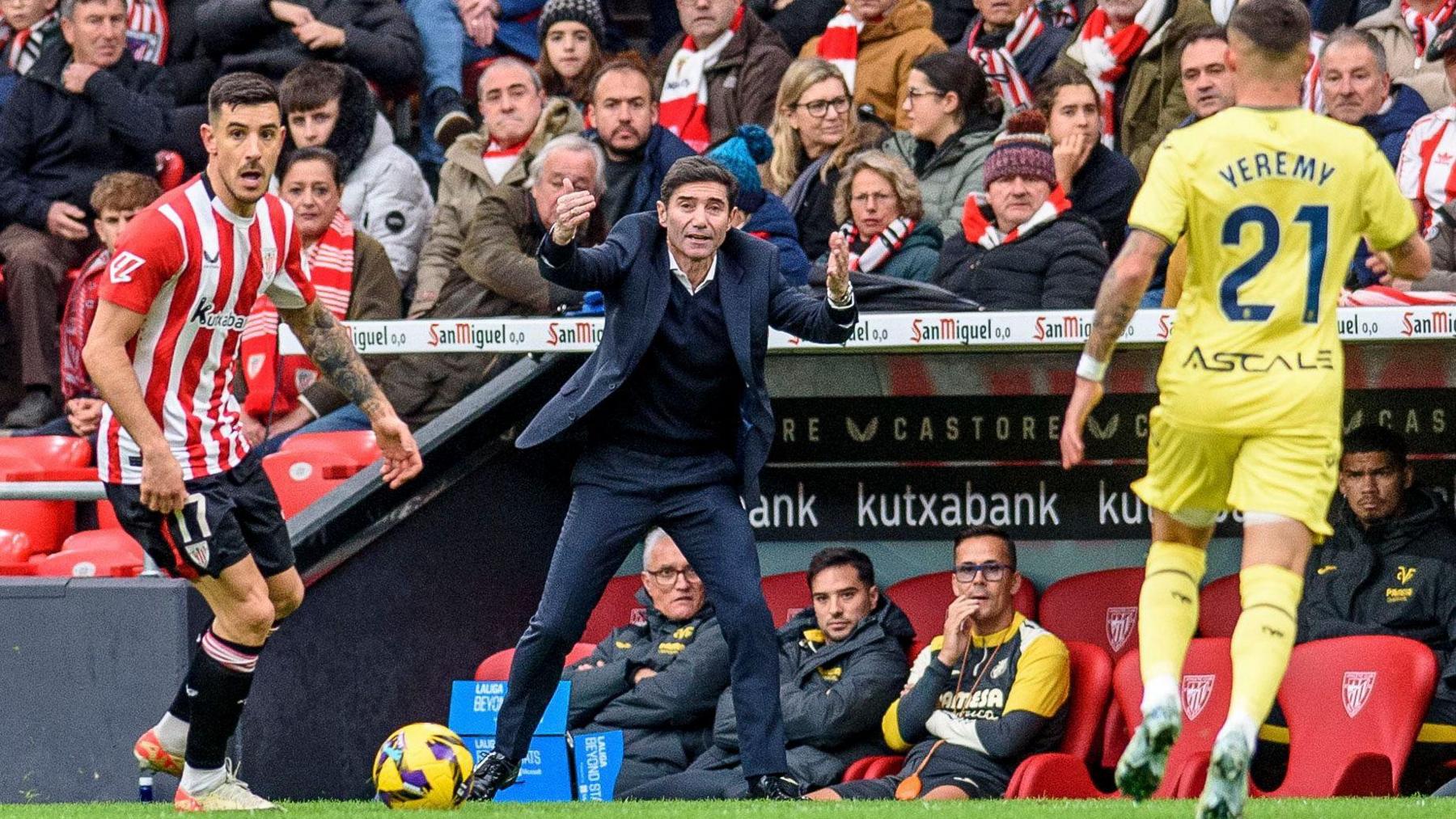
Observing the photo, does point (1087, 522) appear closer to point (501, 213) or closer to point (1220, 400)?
point (501, 213)

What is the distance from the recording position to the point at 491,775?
720 cm

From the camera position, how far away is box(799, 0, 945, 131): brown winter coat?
1062cm

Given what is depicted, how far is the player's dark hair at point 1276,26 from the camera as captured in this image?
17.4 ft

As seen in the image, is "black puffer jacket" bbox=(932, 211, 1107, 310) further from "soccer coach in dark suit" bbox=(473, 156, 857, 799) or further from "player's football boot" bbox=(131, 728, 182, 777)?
"player's football boot" bbox=(131, 728, 182, 777)

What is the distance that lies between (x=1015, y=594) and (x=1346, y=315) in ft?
6.43

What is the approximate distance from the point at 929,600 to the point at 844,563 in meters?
0.81

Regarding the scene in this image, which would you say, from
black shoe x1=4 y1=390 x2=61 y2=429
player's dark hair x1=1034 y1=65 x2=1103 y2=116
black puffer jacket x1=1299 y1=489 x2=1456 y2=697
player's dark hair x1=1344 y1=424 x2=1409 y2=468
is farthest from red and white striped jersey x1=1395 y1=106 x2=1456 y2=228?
black shoe x1=4 y1=390 x2=61 y2=429

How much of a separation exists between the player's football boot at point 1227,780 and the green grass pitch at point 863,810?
3.10 ft

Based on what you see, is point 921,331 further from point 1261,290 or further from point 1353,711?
point 1261,290

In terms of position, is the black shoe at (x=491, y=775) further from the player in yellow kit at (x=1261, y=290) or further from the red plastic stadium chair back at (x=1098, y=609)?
the red plastic stadium chair back at (x=1098, y=609)

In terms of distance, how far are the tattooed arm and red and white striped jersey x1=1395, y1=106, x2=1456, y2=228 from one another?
11.6 ft

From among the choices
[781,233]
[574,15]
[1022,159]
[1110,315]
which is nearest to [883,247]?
[781,233]

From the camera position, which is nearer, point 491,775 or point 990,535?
point 491,775

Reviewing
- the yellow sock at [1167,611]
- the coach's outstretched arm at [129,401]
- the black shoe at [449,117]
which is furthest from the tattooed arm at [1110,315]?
the black shoe at [449,117]
